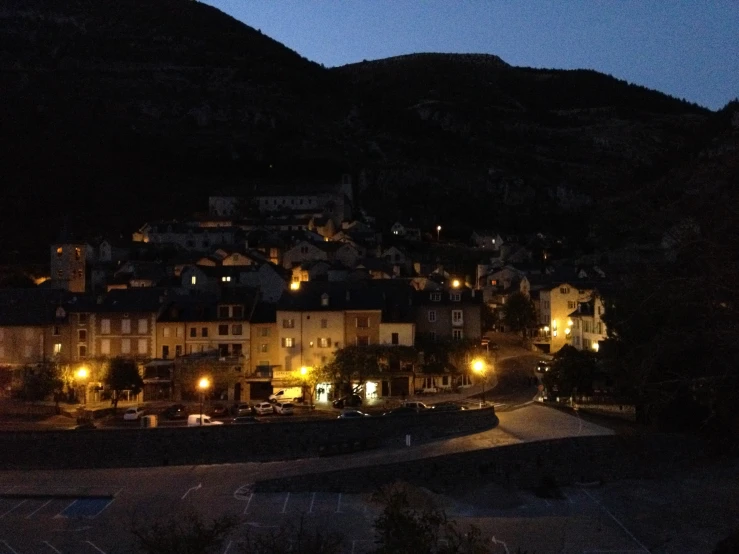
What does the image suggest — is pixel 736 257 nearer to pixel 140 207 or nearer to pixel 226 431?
pixel 226 431

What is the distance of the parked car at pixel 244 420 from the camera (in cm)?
3063

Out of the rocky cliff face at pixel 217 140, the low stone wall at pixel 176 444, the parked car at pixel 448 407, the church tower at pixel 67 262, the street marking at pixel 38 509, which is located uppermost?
the rocky cliff face at pixel 217 140

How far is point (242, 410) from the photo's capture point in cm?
3412

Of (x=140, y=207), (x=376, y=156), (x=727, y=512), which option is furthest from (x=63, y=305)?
(x=376, y=156)

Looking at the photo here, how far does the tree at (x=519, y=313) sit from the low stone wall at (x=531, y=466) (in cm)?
2285

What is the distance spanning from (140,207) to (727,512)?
283ft

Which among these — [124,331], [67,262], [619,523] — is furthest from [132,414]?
[67,262]

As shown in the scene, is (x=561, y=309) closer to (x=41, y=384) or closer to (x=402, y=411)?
(x=402, y=411)

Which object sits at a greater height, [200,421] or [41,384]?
[41,384]

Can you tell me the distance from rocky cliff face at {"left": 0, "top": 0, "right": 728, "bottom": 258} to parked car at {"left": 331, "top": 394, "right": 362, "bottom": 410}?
5075 centimetres

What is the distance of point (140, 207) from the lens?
3836 inches

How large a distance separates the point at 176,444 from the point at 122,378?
7.68 m

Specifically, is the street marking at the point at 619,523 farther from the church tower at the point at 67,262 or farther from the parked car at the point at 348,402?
the church tower at the point at 67,262

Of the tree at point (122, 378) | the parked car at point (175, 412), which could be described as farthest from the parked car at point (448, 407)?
the tree at point (122, 378)
